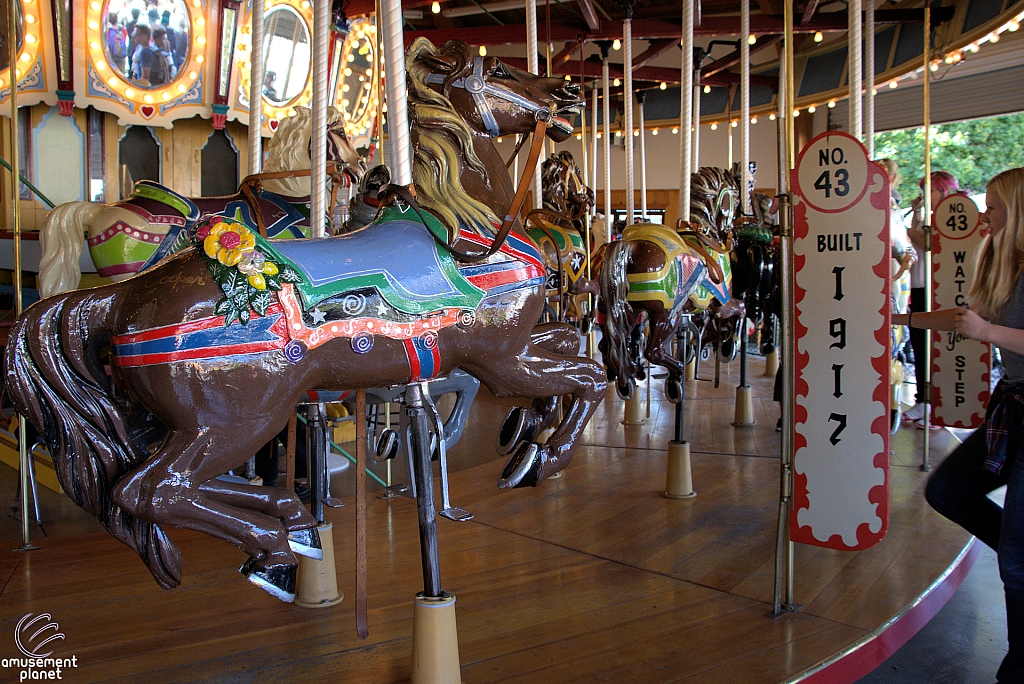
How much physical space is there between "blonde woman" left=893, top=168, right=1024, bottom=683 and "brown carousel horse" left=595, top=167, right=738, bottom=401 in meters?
1.63

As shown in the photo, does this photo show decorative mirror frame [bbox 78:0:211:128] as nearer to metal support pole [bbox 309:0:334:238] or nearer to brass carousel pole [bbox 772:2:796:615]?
metal support pole [bbox 309:0:334:238]

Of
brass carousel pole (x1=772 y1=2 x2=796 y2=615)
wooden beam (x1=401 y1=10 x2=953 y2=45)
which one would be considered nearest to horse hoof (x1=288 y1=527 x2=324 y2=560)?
brass carousel pole (x1=772 y1=2 x2=796 y2=615)

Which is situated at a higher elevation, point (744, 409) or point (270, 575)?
point (270, 575)

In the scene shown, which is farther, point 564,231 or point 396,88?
point 564,231

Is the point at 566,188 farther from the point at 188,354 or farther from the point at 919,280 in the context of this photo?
the point at 188,354

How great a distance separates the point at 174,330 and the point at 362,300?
1.34 feet

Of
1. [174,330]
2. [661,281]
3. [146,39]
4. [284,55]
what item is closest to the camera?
[174,330]

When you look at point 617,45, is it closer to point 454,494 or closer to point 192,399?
point 454,494

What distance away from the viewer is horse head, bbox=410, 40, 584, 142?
196cm

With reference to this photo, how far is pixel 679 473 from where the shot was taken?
383 centimetres

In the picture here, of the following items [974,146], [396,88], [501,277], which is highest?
[974,146]

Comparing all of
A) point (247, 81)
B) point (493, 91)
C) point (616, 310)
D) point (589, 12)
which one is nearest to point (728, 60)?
point (589, 12)

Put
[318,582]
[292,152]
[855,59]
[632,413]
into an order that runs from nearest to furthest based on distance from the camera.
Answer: [318,582], [855,59], [292,152], [632,413]

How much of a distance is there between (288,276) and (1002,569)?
207cm
